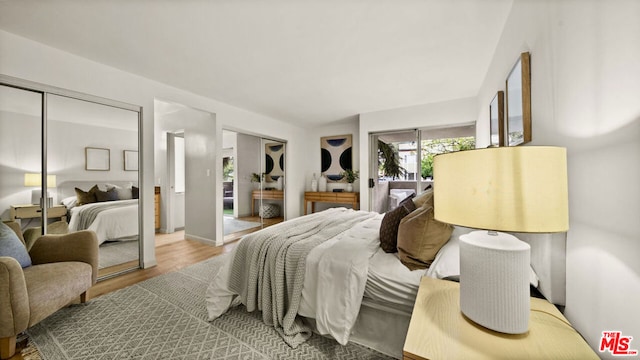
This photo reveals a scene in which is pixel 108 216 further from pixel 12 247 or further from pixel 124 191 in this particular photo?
pixel 12 247

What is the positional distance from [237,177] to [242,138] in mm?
749

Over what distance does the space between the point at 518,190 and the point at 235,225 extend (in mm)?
4630

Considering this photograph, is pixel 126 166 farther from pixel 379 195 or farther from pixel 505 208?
pixel 379 195

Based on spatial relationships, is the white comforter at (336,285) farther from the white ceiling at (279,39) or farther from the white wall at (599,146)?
the white ceiling at (279,39)

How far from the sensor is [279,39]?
2.21 m

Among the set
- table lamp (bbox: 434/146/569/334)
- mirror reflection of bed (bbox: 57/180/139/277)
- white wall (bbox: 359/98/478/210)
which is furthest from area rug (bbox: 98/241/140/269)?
white wall (bbox: 359/98/478/210)

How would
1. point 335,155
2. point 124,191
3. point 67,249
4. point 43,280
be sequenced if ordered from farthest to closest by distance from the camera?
point 335,155
point 124,191
point 67,249
point 43,280

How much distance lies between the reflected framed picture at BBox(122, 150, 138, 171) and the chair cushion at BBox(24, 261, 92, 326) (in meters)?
1.27

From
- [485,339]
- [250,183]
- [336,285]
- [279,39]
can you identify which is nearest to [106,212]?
[250,183]

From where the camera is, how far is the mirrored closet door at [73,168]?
7.21ft

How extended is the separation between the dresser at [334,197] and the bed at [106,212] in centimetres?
A: 331

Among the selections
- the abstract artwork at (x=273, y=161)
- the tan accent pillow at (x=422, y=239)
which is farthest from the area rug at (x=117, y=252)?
the tan accent pillow at (x=422, y=239)

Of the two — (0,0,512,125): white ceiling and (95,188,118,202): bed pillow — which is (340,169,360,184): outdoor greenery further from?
(95,188,118,202): bed pillow

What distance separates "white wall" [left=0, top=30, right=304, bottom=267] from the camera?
2186mm
